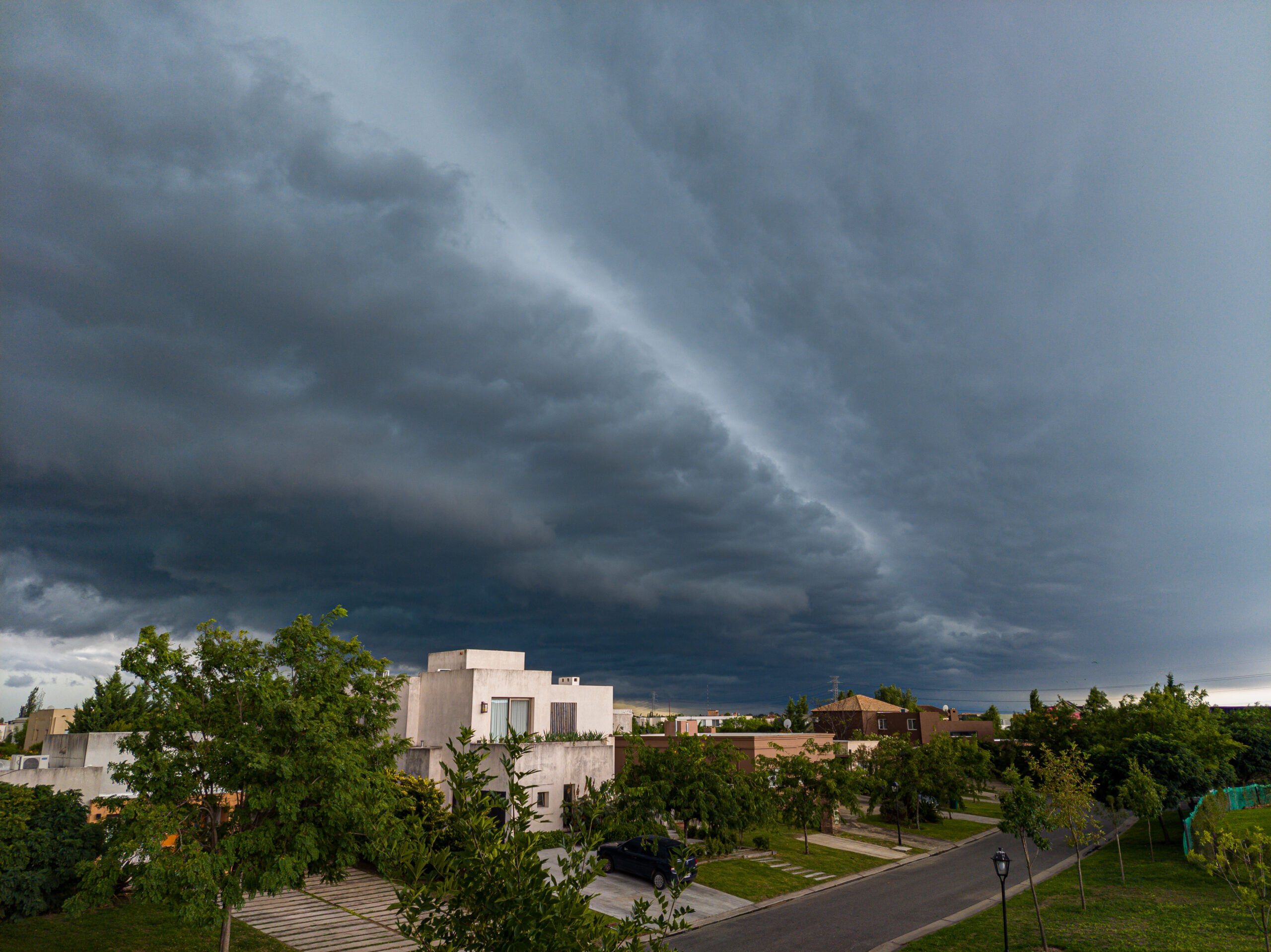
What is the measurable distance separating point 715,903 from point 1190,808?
42.3 meters

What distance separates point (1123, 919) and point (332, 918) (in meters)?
27.3

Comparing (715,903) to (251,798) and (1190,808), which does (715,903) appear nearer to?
(251,798)

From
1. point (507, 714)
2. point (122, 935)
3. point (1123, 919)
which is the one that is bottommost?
point (1123, 919)

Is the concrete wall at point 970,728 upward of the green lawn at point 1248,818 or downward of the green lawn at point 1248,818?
upward

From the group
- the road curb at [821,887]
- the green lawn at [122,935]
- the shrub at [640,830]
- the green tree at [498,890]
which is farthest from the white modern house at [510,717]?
the green tree at [498,890]

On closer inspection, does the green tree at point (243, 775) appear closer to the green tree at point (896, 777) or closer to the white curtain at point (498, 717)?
the white curtain at point (498, 717)

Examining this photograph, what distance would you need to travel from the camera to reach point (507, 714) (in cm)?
4194

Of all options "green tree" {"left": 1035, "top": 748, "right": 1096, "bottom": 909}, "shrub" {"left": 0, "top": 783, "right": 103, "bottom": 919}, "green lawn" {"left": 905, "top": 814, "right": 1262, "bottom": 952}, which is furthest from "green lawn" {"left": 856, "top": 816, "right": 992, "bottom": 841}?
"shrub" {"left": 0, "top": 783, "right": 103, "bottom": 919}

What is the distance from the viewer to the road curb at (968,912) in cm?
2346

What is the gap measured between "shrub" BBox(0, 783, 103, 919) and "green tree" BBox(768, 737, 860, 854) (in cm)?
3047

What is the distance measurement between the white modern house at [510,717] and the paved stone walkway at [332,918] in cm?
788

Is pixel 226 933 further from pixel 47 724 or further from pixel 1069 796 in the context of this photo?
pixel 47 724

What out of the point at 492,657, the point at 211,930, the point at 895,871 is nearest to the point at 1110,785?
the point at 895,871

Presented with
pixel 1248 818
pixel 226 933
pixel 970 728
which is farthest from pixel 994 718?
pixel 226 933
